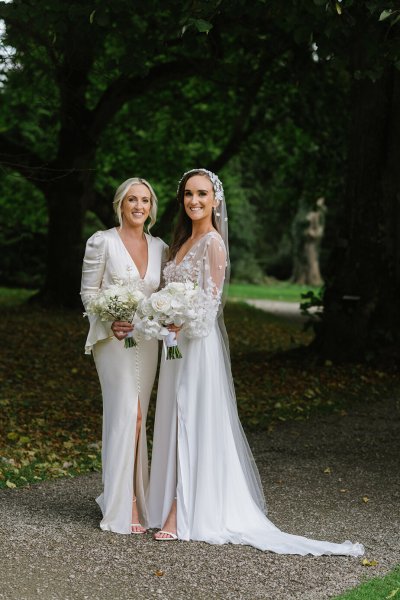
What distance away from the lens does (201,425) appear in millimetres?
6109

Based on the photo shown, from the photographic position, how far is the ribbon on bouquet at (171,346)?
5.83m

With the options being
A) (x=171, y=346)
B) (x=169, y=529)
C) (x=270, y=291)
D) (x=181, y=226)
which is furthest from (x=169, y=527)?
(x=270, y=291)

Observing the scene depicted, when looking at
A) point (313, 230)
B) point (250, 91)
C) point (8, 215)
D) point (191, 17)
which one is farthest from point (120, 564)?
point (313, 230)

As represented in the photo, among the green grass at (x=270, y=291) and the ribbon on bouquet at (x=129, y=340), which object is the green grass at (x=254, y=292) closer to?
the green grass at (x=270, y=291)

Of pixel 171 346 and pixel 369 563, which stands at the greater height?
pixel 171 346

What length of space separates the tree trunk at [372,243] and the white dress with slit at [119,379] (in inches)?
318

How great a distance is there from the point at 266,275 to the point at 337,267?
1248 inches

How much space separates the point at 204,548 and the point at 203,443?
0.69 metres

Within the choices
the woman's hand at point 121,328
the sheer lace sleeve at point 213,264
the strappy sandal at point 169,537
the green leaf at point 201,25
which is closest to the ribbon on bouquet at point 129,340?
the woman's hand at point 121,328

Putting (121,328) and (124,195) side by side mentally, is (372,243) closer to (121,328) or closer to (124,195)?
(124,195)

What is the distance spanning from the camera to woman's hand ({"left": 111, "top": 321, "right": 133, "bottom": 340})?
587cm

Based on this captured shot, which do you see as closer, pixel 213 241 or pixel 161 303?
pixel 161 303

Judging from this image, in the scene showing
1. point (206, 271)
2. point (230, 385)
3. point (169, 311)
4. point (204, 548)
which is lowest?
point (204, 548)

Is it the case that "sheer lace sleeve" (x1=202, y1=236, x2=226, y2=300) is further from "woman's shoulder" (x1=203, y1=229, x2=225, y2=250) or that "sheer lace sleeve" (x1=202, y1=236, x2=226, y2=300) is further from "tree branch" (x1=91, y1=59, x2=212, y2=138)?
"tree branch" (x1=91, y1=59, x2=212, y2=138)
